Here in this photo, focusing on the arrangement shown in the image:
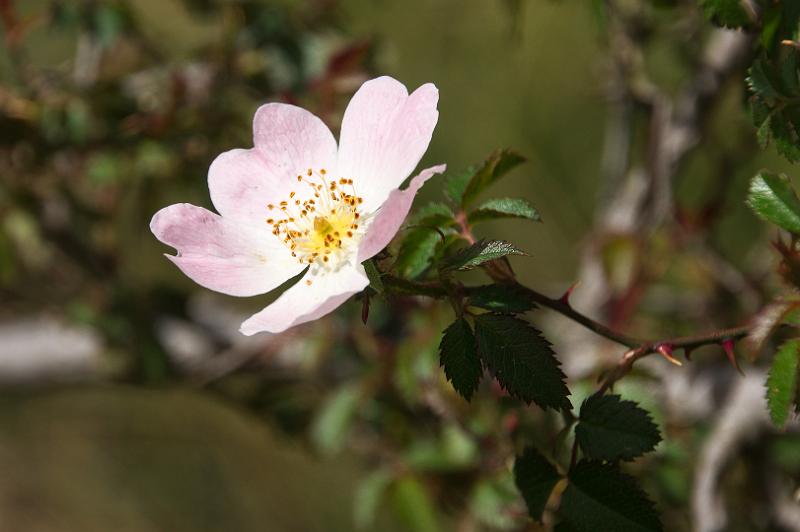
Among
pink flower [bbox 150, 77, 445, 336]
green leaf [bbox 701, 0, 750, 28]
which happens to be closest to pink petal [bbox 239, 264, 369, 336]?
pink flower [bbox 150, 77, 445, 336]

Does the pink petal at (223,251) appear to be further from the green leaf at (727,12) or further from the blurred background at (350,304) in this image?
the green leaf at (727,12)

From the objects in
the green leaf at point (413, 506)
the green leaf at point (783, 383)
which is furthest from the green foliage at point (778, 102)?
the green leaf at point (413, 506)

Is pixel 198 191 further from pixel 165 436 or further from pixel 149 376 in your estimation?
pixel 165 436

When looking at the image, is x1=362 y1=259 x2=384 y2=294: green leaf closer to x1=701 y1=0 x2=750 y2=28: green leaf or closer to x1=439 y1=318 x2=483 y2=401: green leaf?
x1=439 y1=318 x2=483 y2=401: green leaf

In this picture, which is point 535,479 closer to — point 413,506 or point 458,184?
point 458,184

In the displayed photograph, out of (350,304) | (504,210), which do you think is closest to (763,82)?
(504,210)

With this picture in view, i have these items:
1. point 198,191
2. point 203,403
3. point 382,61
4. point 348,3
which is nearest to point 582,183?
point 348,3
